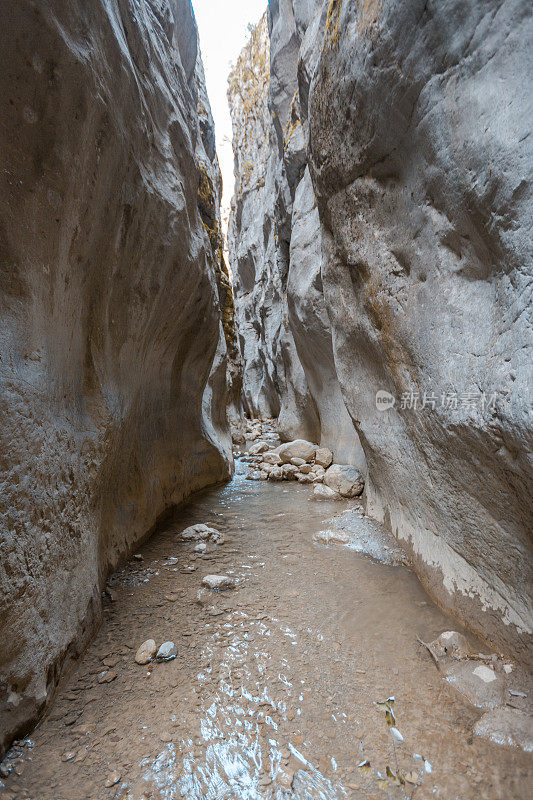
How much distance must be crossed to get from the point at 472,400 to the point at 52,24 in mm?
2869

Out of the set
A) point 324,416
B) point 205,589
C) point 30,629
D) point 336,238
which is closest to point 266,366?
point 324,416

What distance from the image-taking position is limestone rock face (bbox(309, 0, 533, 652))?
187cm

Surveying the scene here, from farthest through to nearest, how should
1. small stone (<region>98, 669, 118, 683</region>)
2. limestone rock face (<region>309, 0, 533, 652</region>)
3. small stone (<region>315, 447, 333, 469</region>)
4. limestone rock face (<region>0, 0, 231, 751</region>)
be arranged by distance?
small stone (<region>315, 447, 333, 469</region>), small stone (<region>98, 669, 118, 683</region>), limestone rock face (<region>309, 0, 533, 652</region>), limestone rock face (<region>0, 0, 231, 751</region>)

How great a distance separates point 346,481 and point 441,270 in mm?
3752

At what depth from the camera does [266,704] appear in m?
1.87

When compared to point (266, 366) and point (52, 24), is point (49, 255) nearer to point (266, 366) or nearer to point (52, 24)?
point (52, 24)

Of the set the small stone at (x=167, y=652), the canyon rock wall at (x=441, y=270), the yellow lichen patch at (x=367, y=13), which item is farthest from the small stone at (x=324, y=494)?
the yellow lichen patch at (x=367, y=13)

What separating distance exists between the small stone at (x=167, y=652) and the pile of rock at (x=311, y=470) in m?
3.52

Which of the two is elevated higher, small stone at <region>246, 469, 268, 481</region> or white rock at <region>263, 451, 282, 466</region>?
white rock at <region>263, 451, 282, 466</region>

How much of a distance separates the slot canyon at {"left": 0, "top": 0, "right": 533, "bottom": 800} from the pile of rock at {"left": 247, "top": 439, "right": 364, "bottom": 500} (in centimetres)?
132

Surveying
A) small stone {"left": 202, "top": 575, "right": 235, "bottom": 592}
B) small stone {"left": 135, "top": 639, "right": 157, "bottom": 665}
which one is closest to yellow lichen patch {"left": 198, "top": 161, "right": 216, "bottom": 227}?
small stone {"left": 202, "top": 575, "right": 235, "bottom": 592}

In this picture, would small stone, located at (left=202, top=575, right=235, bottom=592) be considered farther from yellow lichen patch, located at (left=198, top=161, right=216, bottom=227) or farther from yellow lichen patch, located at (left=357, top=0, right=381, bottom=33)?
yellow lichen patch, located at (left=198, top=161, right=216, bottom=227)

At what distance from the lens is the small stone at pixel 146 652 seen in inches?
86.5

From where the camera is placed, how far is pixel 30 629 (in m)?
1.72
